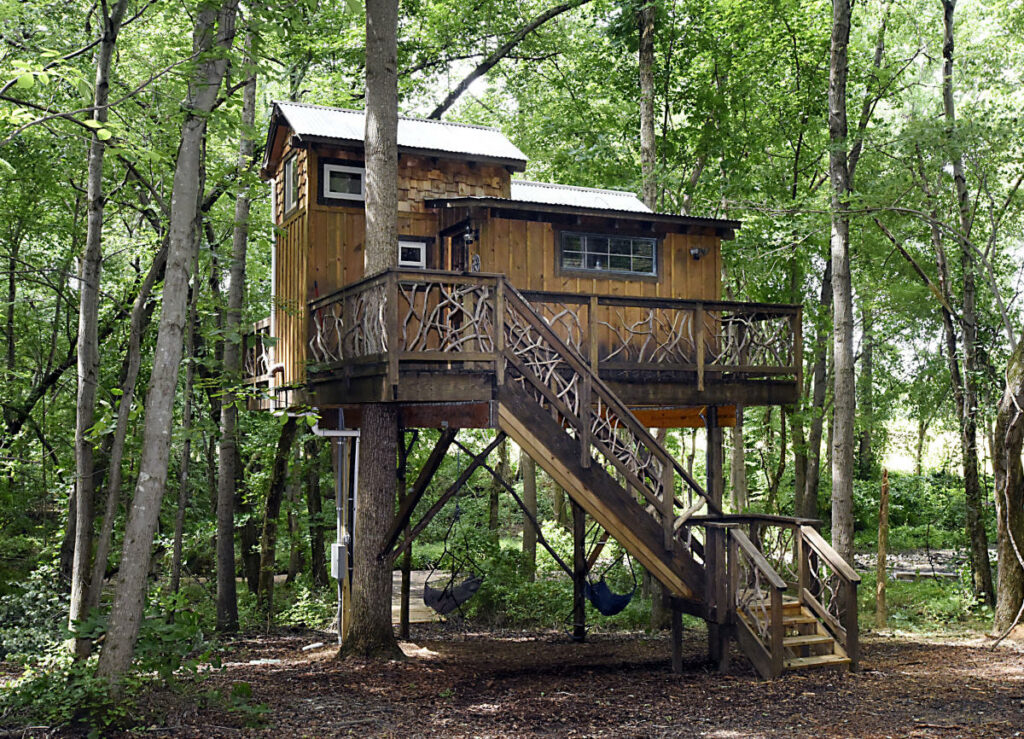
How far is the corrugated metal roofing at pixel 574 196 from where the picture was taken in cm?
1460

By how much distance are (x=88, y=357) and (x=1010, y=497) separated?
13.0 meters

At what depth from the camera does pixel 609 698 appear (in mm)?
8633

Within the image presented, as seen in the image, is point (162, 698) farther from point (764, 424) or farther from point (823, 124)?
point (764, 424)

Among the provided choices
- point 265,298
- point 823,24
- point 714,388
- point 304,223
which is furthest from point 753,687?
point 823,24

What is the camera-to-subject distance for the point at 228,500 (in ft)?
51.9

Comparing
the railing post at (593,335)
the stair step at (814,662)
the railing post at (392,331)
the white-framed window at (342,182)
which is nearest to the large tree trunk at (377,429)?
the white-framed window at (342,182)

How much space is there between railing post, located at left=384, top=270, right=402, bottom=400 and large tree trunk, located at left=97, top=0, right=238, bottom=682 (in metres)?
2.01

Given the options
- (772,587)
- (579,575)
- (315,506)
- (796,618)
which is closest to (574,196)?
(579,575)

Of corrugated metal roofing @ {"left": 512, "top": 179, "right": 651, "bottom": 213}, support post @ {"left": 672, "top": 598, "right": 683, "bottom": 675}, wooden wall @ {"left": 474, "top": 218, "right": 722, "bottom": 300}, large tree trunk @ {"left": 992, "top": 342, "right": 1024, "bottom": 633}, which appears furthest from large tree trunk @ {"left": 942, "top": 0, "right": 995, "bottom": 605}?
support post @ {"left": 672, "top": 598, "right": 683, "bottom": 675}

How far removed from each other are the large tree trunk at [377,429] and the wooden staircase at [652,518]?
2168mm

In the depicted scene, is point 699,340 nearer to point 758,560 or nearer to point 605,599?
point 758,560

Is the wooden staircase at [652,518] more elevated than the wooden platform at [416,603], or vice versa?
the wooden staircase at [652,518]

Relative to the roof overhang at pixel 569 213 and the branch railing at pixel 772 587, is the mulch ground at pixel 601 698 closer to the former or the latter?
the branch railing at pixel 772 587

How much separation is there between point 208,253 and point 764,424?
16909mm
